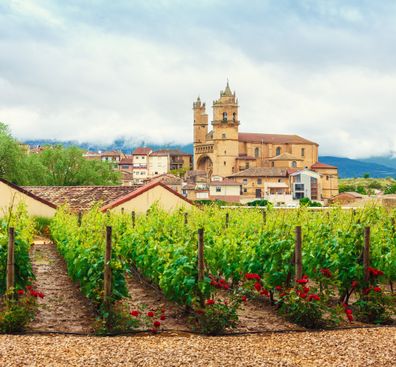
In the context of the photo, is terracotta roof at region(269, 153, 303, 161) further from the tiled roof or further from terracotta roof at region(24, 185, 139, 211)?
terracotta roof at region(24, 185, 139, 211)

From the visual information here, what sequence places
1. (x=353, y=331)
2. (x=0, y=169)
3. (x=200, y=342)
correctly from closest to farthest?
1. (x=200, y=342)
2. (x=353, y=331)
3. (x=0, y=169)

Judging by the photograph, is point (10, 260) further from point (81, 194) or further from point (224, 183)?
point (224, 183)

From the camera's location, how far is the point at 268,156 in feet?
484

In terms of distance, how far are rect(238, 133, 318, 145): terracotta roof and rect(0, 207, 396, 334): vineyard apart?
133m

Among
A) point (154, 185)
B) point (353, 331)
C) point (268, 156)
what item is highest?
point (268, 156)

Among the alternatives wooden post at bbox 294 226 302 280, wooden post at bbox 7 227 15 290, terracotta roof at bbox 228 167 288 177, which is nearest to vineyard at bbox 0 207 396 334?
wooden post at bbox 294 226 302 280

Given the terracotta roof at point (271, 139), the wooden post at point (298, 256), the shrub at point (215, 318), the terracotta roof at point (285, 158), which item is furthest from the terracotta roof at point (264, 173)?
the shrub at point (215, 318)

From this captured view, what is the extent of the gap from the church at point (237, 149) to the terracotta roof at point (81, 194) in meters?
98.1

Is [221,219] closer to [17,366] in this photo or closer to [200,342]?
[200,342]

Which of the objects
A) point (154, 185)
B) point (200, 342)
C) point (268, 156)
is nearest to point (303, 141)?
point (268, 156)

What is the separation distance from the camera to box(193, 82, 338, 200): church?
135750 mm

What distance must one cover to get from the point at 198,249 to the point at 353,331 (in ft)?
8.95

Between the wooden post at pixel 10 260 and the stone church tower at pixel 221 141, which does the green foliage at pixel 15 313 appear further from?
the stone church tower at pixel 221 141

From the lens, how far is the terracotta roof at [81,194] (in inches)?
1190
